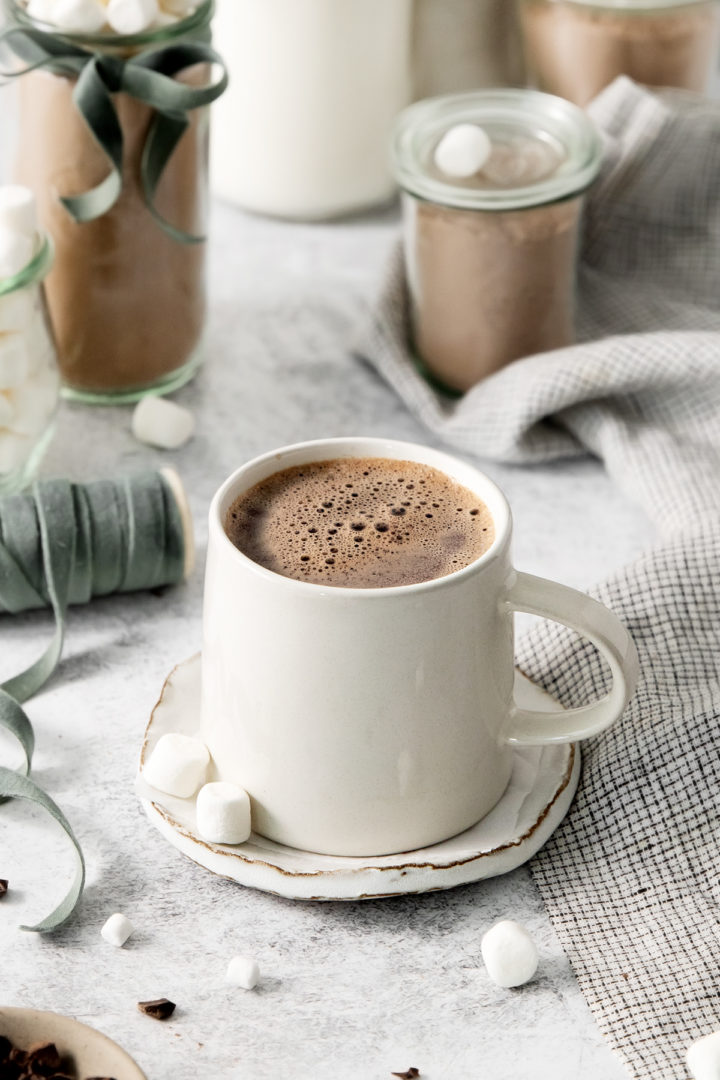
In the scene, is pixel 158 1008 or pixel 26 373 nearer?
pixel 158 1008

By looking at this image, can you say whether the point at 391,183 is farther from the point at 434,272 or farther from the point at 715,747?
the point at 715,747

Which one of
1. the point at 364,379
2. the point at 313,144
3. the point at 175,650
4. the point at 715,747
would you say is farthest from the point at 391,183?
the point at 715,747

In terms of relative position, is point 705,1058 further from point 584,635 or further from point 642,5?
point 642,5

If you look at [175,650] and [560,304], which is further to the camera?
[560,304]

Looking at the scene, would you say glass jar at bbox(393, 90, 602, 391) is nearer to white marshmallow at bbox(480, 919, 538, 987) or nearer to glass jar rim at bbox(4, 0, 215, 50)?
glass jar rim at bbox(4, 0, 215, 50)

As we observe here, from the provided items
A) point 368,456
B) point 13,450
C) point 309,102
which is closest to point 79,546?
point 13,450

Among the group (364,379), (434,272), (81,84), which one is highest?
(81,84)
